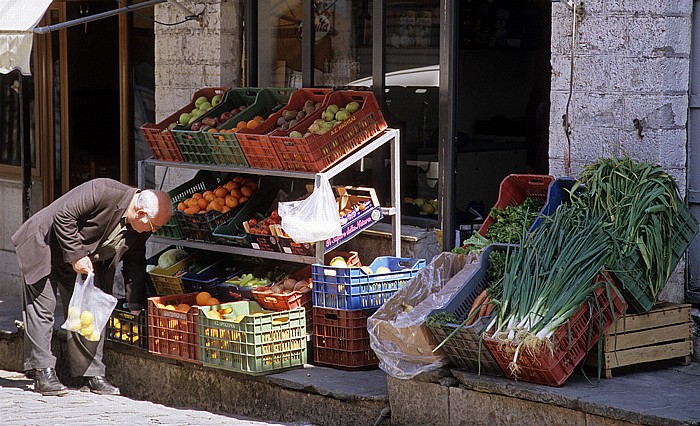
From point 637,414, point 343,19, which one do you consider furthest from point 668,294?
point 343,19

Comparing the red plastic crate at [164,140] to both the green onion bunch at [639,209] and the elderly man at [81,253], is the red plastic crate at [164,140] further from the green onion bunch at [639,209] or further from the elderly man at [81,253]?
the green onion bunch at [639,209]

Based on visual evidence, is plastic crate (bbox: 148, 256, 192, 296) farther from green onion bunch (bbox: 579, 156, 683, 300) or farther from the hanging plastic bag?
green onion bunch (bbox: 579, 156, 683, 300)

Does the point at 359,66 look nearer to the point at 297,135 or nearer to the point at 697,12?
the point at 297,135

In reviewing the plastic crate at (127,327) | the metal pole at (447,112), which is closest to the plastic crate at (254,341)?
the plastic crate at (127,327)

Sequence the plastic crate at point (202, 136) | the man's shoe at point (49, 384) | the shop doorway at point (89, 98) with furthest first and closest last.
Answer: the shop doorway at point (89, 98) < the plastic crate at point (202, 136) < the man's shoe at point (49, 384)

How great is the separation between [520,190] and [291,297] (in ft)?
5.53

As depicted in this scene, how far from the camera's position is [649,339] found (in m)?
6.43

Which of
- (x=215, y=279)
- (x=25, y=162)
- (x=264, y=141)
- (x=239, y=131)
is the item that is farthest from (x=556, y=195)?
(x=25, y=162)

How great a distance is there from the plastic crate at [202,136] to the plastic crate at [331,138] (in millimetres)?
505

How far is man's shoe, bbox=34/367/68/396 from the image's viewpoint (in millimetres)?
7805

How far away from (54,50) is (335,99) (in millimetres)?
4639

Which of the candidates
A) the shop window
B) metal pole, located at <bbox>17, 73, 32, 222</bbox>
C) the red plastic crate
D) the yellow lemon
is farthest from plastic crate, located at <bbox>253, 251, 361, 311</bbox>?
the shop window

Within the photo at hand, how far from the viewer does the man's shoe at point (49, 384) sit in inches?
307

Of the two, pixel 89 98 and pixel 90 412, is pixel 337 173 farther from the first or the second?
pixel 89 98
